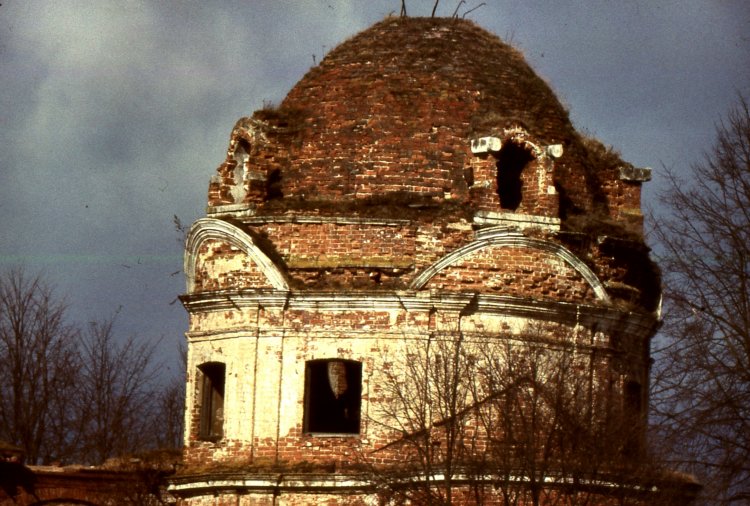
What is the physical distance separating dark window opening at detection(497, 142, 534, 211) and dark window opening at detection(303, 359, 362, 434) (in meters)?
3.54

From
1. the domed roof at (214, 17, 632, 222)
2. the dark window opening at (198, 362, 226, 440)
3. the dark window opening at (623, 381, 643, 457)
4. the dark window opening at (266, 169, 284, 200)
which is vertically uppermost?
the domed roof at (214, 17, 632, 222)

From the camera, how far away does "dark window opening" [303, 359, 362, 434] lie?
2792cm

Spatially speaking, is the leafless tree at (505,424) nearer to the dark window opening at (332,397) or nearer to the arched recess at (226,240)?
the dark window opening at (332,397)

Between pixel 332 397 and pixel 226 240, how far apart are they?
4.13m

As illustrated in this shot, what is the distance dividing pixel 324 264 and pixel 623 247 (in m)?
4.80

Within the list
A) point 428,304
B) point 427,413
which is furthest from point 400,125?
point 427,413

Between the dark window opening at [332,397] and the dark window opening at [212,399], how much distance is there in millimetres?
1456

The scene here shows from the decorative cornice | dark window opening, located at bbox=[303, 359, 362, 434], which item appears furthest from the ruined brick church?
dark window opening, located at bbox=[303, 359, 362, 434]

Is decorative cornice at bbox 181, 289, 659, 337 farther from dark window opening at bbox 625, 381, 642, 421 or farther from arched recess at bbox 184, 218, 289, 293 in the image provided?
dark window opening at bbox 625, 381, 642, 421

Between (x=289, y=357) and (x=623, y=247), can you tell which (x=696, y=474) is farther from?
(x=289, y=357)

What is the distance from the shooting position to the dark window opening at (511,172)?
2861cm

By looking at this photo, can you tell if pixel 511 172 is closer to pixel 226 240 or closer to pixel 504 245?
pixel 504 245

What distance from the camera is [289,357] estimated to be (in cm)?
2770

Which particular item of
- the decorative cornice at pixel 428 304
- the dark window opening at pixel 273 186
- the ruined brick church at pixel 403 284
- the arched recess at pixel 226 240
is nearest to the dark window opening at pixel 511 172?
the ruined brick church at pixel 403 284
